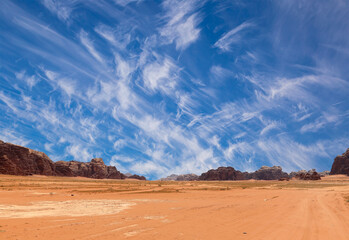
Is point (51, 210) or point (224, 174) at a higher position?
point (224, 174)

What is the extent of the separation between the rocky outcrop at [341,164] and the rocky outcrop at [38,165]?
469 feet

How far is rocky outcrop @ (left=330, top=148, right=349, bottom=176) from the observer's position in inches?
5364

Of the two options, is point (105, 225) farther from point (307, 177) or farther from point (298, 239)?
point (307, 177)

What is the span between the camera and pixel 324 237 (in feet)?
25.8

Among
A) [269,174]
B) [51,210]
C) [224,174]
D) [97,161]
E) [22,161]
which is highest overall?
[97,161]

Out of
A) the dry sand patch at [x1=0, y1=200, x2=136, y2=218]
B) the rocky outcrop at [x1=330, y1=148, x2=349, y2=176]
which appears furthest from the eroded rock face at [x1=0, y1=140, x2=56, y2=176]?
the rocky outcrop at [x1=330, y1=148, x2=349, y2=176]

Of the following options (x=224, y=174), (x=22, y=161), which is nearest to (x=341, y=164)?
(x=224, y=174)

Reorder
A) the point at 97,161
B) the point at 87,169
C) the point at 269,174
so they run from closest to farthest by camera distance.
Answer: the point at 87,169, the point at 97,161, the point at 269,174

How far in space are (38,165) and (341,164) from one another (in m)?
169

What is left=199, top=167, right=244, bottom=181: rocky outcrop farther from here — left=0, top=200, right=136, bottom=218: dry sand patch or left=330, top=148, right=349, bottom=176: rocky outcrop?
left=0, top=200, right=136, bottom=218: dry sand patch

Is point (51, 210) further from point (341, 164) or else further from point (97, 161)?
point (341, 164)

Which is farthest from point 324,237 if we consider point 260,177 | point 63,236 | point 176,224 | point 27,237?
point 260,177

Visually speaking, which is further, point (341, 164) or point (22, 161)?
point (341, 164)

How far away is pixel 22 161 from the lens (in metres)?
91.9
